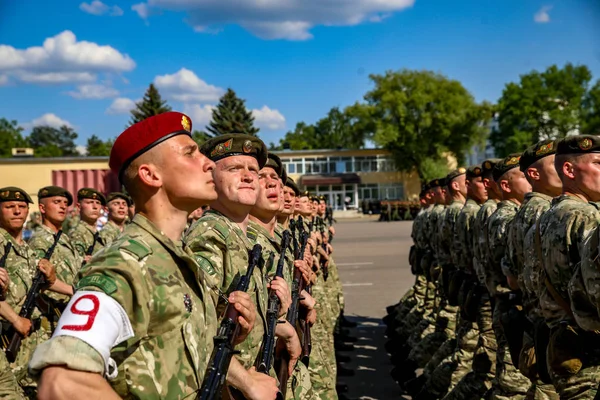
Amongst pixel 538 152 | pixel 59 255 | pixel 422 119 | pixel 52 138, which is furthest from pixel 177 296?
pixel 52 138

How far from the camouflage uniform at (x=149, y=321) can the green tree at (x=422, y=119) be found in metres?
56.6

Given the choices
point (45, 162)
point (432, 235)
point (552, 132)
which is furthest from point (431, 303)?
point (552, 132)

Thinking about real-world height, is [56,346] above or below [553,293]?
above

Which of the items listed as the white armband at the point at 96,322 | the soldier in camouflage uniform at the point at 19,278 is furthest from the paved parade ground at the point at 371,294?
the white armband at the point at 96,322

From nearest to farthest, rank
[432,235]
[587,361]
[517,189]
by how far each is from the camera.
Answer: [587,361], [517,189], [432,235]

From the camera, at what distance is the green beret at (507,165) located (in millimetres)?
6016

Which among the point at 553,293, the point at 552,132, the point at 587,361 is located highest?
the point at 552,132

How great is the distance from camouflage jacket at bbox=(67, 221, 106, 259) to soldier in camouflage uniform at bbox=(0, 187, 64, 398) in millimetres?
1901

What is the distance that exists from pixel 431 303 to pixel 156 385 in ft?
26.2

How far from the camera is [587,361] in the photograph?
147 inches

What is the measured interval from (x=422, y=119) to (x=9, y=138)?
72.1 metres

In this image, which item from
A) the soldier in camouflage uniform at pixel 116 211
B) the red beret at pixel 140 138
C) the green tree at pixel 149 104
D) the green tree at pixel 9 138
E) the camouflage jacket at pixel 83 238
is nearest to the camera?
the red beret at pixel 140 138

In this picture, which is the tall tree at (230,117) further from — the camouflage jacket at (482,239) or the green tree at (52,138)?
the green tree at (52,138)

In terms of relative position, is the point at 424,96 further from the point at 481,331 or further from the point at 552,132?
the point at 481,331
